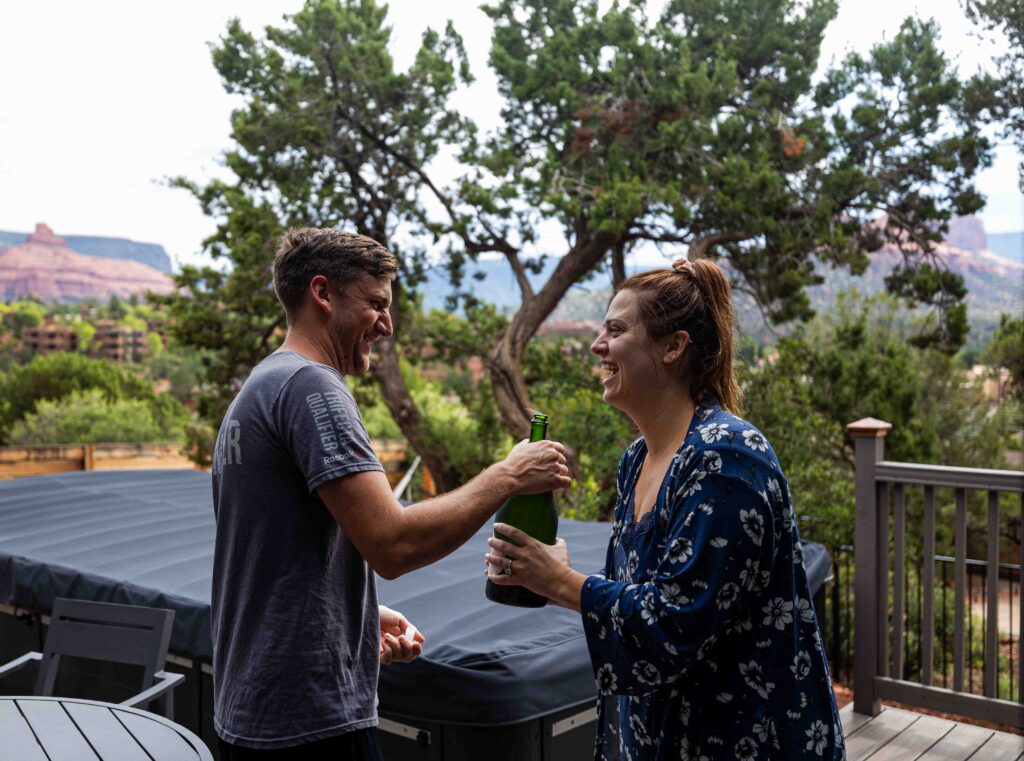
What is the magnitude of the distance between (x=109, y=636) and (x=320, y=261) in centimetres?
174

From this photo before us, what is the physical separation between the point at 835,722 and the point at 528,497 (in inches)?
24.5

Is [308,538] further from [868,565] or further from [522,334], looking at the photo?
[522,334]

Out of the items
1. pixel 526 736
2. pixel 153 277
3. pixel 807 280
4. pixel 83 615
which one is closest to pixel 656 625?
pixel 526 736

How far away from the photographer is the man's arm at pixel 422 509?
1367 millimetres

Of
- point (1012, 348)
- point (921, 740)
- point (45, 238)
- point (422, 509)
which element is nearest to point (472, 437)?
point (1012, 348)

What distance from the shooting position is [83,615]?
2719 millimetres

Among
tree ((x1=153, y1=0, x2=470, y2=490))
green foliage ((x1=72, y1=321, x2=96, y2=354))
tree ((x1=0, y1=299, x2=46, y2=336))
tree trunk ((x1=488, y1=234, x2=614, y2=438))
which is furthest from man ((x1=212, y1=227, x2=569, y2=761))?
tree ((x1=0, y1=299, x2=46, y2=336))

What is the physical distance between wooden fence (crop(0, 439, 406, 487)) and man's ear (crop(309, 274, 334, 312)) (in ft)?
37.1

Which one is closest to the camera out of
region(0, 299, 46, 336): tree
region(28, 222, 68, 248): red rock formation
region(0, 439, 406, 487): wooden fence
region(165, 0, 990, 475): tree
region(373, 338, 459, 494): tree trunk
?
region(165, 0, 990, 475): tree

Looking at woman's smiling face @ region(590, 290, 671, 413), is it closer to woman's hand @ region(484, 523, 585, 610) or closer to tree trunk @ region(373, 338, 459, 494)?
woman's hand @ region(484, 523, 585, 610)

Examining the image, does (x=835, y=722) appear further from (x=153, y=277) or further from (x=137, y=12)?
(x=153, y=277)

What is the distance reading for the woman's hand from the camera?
128cm

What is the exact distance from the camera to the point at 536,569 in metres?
1.30

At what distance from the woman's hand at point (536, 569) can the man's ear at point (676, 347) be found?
0.34 meters
